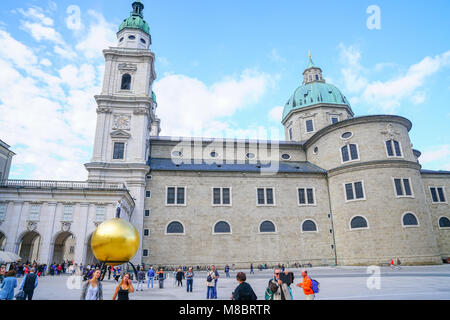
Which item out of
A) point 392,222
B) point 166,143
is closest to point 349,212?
point 392,222

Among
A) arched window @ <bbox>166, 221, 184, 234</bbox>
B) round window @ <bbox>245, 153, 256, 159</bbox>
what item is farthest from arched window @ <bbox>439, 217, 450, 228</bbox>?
arched window @ <bbox>166, 221, 184, 234</bbox>

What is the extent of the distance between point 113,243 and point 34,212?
2437 centimetres

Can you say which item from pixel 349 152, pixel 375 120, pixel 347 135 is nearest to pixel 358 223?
pixel 349 152

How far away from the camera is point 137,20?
128 ft

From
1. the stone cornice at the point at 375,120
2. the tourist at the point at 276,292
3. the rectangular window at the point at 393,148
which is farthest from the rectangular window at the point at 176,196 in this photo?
the tourist at the point at 276,292

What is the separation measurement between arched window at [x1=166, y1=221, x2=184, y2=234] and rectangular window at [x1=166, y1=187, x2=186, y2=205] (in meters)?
2.40

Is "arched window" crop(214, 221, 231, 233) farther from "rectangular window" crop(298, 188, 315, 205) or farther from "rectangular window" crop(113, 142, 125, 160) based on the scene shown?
"rectangular window" crop(113, 142, 125, 160)

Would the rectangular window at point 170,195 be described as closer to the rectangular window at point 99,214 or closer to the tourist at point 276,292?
the rectangular window at point 99,214

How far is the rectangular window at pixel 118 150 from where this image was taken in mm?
32812

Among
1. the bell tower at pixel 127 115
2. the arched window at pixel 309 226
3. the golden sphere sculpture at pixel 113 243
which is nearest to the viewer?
the golden sphere sculpture at pixel 113 243

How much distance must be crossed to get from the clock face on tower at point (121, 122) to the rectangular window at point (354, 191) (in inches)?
1107

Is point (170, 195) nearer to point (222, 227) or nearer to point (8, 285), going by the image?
point (222, 227)

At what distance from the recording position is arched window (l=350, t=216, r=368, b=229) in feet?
100
